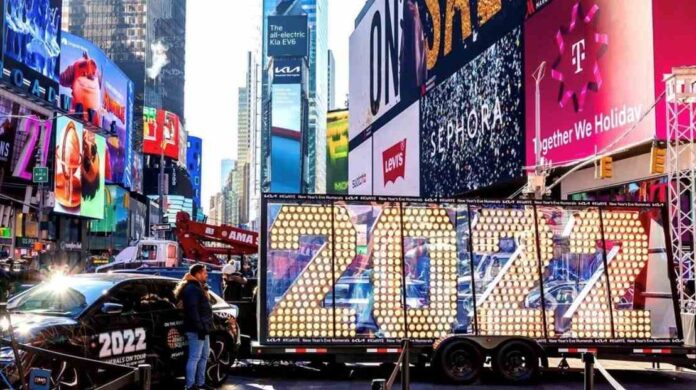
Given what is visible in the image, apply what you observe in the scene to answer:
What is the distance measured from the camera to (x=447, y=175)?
39.7m

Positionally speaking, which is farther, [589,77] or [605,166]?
[589,77]

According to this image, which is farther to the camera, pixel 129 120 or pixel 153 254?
pixel 129 120

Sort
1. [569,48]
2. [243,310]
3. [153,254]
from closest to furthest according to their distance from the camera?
[243,310]
[569,48]
[153,254]

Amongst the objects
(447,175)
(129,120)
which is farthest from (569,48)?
(129,120)

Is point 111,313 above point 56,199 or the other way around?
the other way around

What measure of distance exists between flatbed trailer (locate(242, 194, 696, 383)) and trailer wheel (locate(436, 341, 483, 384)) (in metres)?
0.02

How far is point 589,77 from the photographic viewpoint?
970 inches

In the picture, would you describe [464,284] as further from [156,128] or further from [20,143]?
[156,128]

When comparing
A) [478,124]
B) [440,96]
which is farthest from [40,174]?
[478,124]

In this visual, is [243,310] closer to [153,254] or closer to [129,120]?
[153,254]

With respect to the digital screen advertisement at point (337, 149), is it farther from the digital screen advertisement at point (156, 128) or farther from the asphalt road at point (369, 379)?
the asphalt road at point (369, 379)

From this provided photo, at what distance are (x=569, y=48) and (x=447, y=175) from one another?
46.9 ft

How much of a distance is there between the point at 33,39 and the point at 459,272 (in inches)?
2084

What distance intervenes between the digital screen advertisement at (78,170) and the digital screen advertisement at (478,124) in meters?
33.8
